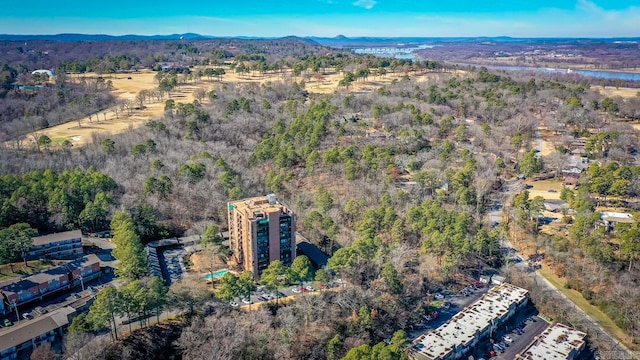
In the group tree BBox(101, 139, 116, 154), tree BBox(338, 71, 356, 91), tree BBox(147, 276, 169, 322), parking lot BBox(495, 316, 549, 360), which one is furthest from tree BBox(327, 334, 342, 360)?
tree BBox(338, 71, 356, 91)

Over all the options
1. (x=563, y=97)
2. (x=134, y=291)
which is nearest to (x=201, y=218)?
(x=134, y=291)

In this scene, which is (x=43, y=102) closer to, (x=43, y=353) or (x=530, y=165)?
(x=43, y=353)

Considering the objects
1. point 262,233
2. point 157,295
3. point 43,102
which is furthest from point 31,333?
point 43,102

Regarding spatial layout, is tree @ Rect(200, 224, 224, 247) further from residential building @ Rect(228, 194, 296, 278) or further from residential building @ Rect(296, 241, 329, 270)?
residential building @ Rect(296, 241, 329, 270)

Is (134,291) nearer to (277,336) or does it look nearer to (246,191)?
(277,336)

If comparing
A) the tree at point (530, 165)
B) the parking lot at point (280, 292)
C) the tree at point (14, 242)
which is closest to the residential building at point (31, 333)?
the tree at point (14, 242)

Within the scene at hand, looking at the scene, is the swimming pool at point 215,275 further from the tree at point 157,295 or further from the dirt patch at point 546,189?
the dirt patch at point 546,189
